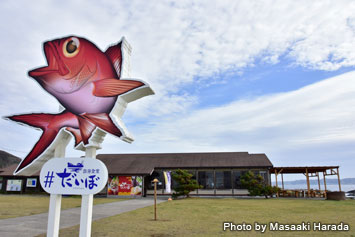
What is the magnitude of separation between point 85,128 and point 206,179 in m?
24.3

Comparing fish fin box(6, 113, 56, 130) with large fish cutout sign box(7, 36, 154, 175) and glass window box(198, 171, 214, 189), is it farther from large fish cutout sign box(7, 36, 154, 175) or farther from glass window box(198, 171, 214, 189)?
glass window box(198, 171, 214, 189)

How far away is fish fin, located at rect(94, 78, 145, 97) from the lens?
23.2 feet

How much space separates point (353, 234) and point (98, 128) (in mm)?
8571

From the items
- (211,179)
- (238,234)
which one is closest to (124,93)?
(238,234)

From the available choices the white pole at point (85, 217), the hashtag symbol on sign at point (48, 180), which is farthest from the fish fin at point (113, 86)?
the white pole at point (85, 217)

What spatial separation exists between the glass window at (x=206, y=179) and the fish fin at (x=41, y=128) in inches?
931

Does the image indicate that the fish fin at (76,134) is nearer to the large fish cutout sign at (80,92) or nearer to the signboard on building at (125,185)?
the large fish cutout sign at (80,92)

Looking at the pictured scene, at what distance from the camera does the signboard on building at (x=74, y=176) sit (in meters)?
6.58

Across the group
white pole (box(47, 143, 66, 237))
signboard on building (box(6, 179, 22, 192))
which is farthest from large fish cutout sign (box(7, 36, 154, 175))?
signboard on building (box(6, 179, 22, 192))

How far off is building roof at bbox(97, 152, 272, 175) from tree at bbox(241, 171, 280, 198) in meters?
1.98

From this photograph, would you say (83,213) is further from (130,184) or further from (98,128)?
(130,184)

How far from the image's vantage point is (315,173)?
2981cm

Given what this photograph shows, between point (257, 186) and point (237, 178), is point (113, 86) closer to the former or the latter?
point (257, 186)

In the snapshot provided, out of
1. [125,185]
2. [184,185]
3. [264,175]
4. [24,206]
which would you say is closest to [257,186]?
[264,175]
